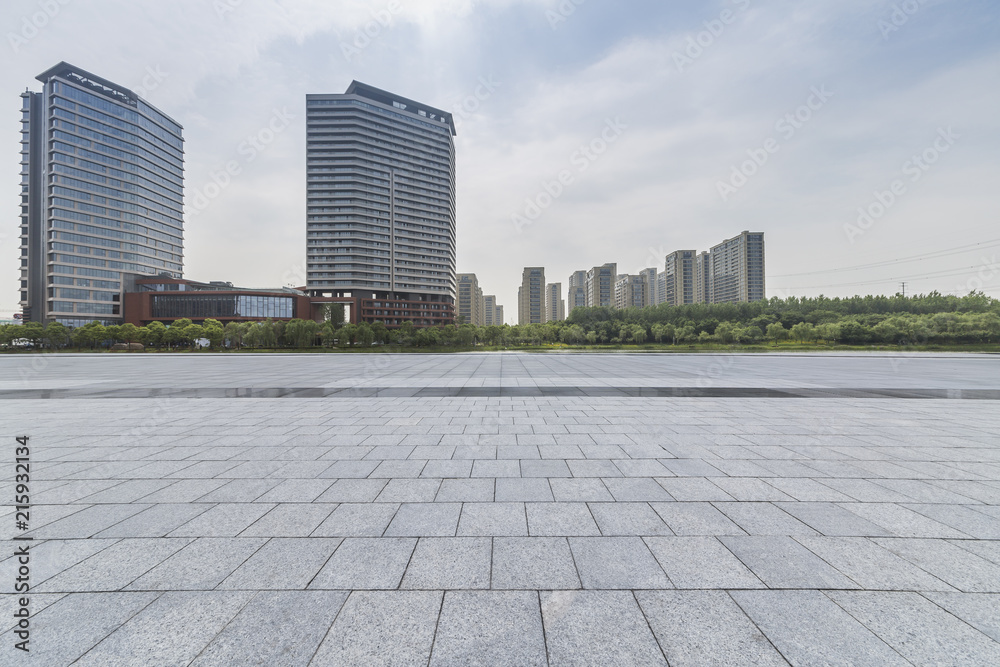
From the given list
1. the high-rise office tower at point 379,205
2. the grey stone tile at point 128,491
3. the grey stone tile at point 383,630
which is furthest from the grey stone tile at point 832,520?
the high-rise office tower at point 379,205

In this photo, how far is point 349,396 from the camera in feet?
38.8

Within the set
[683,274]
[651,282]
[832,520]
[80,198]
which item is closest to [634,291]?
[683,274]

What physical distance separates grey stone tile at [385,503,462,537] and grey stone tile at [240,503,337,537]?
2.50ft

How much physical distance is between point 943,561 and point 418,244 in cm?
12235

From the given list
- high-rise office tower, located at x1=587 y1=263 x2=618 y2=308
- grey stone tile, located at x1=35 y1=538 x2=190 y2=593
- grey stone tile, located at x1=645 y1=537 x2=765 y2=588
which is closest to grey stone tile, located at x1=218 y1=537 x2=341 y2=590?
grey stone tile, located at x1=35 y1=538 x2=190 y2=593

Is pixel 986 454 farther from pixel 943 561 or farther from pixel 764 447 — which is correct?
pixel 943 561

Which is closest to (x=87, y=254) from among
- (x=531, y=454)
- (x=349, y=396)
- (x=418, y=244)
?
(x=418, y=244)

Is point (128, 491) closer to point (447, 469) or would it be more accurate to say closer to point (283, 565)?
point (283, 565)

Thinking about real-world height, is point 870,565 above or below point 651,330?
below

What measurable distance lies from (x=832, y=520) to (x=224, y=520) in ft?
19.7

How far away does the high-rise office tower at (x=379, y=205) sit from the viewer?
108m

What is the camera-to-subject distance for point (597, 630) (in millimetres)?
2420

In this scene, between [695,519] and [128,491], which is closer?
[695,519]

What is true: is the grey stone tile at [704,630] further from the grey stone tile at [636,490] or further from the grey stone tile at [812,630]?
the grey stone tile at [636,490]
